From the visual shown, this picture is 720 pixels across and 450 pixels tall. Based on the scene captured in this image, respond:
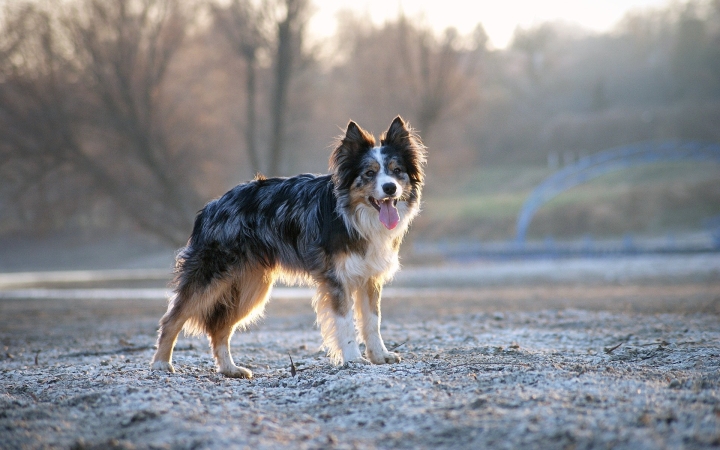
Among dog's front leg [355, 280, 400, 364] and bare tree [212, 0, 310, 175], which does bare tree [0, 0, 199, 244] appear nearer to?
bare tree [212, 0, 310, 175]

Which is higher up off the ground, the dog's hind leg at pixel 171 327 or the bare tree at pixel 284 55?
the bare tree at pixel 284 55

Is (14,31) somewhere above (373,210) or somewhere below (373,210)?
above

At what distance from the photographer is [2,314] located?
16391 millimetres

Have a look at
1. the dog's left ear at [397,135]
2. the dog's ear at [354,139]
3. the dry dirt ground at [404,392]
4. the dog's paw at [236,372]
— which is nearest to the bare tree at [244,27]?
the dry dirt ground at [404,392]

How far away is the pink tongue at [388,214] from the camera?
7402 millimetres

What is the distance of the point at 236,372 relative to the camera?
728 cm

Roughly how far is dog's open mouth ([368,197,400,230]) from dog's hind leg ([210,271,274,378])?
4.59 ft

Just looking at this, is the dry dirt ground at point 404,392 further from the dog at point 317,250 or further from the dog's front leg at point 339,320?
the dog at point 317,250

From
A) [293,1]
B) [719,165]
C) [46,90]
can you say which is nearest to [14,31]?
[46,90]

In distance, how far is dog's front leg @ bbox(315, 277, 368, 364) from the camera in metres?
7.23

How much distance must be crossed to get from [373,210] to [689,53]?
8949 cm

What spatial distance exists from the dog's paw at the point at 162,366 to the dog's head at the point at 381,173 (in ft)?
7.67

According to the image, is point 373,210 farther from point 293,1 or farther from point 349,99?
point 349,99

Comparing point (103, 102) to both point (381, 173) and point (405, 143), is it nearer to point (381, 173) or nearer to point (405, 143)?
point (405, 143)
